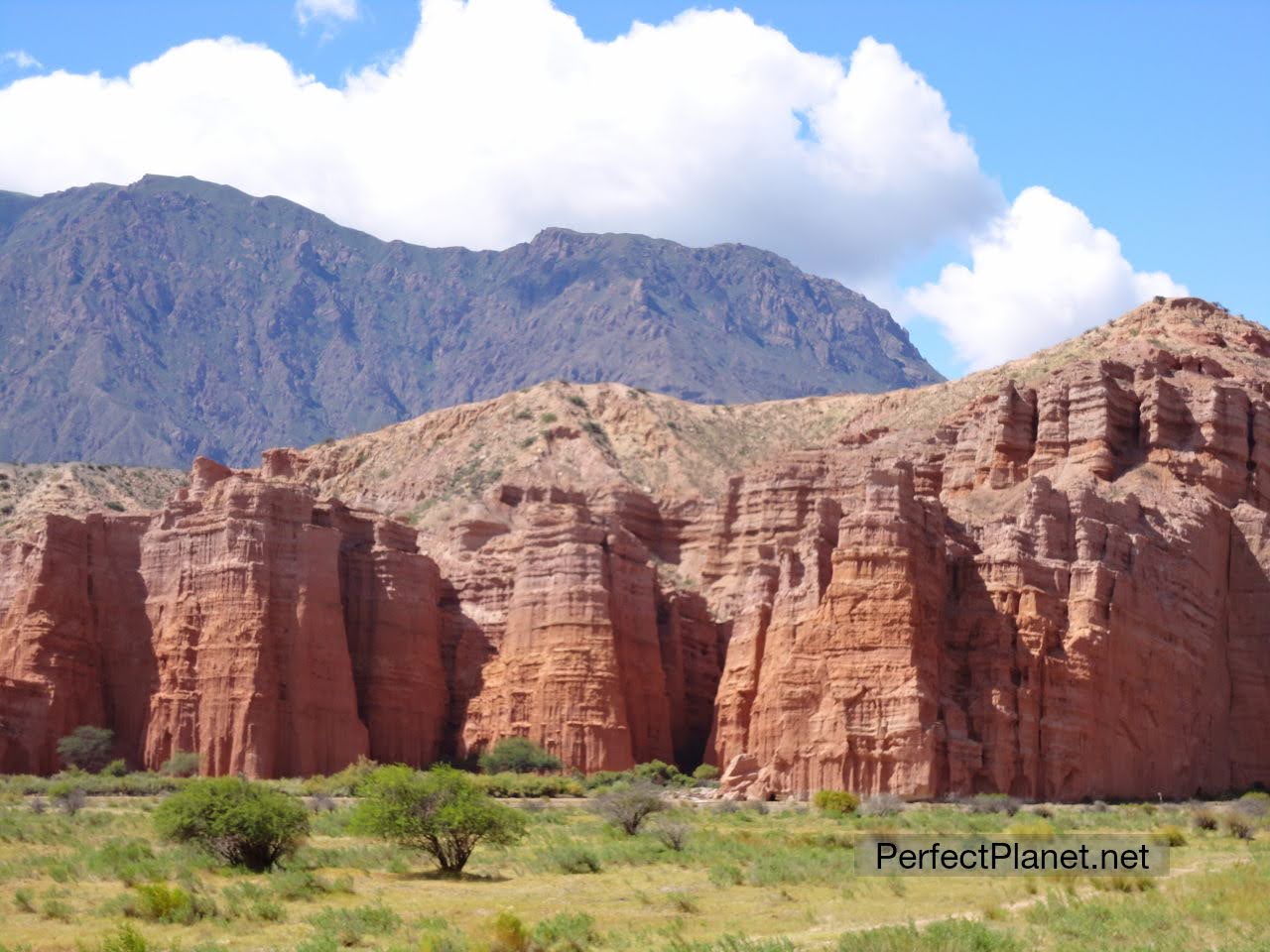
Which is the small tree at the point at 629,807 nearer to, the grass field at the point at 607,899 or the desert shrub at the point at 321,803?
the grass field at the point at 607,899

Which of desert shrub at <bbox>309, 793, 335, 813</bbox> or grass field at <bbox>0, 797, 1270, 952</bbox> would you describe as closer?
grass field at <bbox>0, 797, 1270, 952</bbox>

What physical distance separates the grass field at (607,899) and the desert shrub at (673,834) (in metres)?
0.20

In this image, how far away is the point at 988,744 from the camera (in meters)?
84.1

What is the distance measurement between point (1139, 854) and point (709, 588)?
60880mm

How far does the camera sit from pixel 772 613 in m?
94.6

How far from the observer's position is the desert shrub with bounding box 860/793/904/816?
74.6 metres

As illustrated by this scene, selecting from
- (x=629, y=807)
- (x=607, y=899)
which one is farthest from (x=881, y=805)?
(x=607, y=899)

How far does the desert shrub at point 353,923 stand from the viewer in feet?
145

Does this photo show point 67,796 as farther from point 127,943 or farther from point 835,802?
point 127,943

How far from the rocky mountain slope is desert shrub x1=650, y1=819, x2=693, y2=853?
1669 centimetres

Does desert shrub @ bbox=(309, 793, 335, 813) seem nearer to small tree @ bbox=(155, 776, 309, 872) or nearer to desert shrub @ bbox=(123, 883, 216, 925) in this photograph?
small tree @ bbox=(155, 776, 309, 872)

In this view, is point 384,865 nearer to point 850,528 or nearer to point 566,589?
point 850,528

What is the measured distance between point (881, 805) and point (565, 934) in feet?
113

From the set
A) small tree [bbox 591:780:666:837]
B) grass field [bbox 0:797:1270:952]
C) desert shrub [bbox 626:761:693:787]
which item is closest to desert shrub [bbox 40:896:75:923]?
grass field [bbox 0:797:1270:952]
